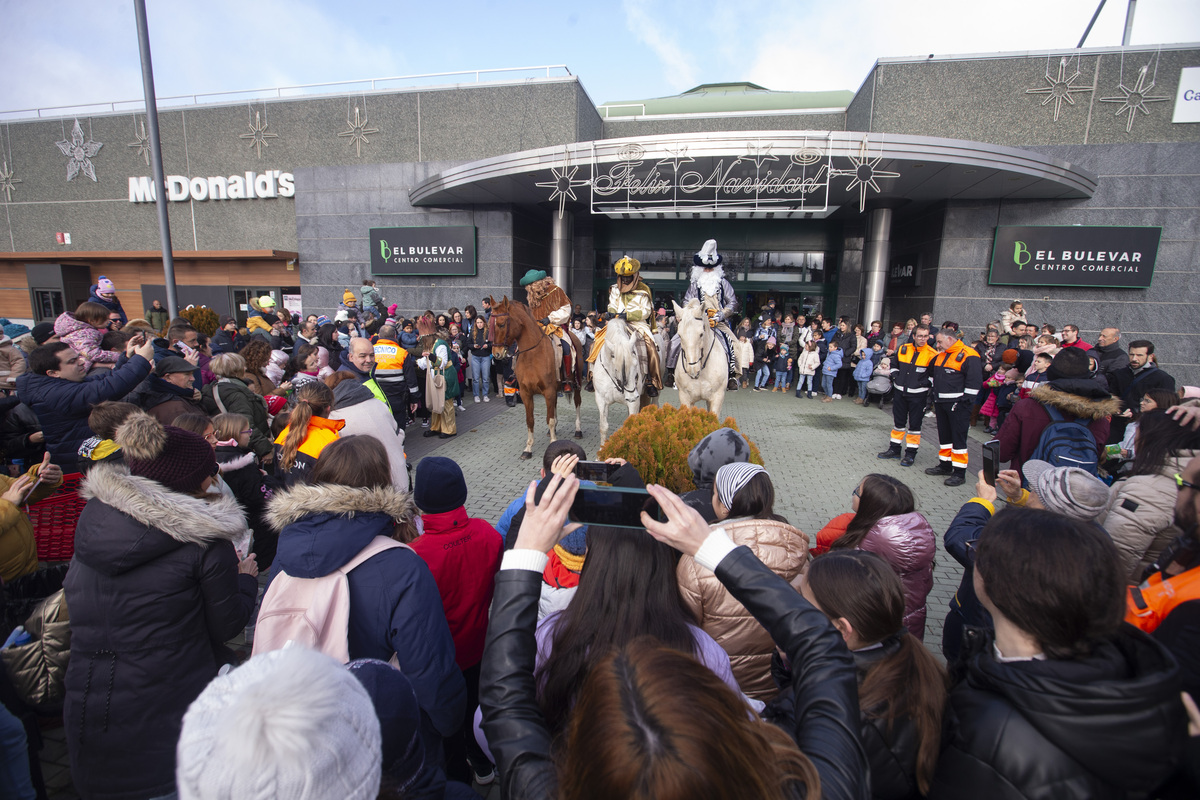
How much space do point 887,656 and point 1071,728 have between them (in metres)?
0.40

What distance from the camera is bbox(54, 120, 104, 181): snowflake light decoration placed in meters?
17.3

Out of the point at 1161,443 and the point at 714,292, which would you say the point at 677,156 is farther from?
the point at 1161,443

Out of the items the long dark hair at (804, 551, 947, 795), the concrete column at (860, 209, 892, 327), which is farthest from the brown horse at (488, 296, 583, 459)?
the concrete column at (860, 209, 892, 327)

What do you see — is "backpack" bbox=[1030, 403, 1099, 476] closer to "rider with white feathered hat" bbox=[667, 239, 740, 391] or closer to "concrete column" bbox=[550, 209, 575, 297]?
"rider with white feathered hat" bbox=[667, 239, 740, 391]

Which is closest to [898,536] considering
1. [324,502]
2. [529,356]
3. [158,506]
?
[324,502]

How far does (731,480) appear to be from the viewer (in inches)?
101

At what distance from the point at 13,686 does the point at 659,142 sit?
10855 mm

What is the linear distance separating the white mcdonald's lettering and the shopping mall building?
0.24 feet

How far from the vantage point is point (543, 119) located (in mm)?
14344

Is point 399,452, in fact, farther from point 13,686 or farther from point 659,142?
point 659,142

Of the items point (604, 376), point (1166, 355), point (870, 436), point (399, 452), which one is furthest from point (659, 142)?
point (1166, 355)

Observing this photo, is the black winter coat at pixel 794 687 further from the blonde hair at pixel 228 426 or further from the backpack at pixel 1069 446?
the backpack at pixel 1069 446

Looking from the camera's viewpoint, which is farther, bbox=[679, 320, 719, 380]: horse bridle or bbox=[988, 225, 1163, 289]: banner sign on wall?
bbox=[988, 225, 1163, 289]: banner sign on wall

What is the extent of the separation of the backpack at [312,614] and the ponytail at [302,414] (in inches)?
85.3
